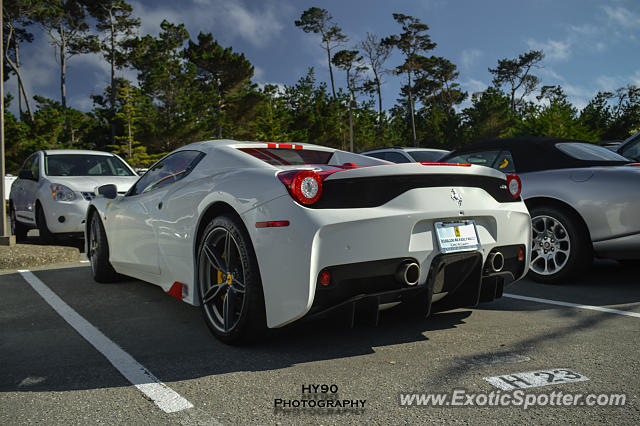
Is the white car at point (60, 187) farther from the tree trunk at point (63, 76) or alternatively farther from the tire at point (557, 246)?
the tree trunk at point (63, 76)

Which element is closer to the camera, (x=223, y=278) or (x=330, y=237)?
(x=330, y=237)

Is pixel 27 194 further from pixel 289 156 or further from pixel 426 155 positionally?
pixel 426 155

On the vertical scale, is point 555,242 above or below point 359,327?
above

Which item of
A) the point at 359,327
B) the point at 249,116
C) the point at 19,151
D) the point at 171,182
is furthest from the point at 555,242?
the point at 249,116

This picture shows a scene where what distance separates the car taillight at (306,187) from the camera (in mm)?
2906

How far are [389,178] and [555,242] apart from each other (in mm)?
2844

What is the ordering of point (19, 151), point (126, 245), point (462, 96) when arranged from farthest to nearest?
point (462, 96) < point (19, 151) < point (126, 245)

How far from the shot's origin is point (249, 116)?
5003 cm

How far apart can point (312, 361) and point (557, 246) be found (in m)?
3.18

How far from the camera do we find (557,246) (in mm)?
5191

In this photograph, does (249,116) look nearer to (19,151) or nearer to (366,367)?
(19,151)

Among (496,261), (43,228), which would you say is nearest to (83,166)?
(43,228)

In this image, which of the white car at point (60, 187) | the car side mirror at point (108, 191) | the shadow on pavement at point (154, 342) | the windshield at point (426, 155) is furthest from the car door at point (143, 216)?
the windshield at point (426, 155)

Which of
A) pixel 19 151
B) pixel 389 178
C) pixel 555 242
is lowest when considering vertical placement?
pixel 555 242
